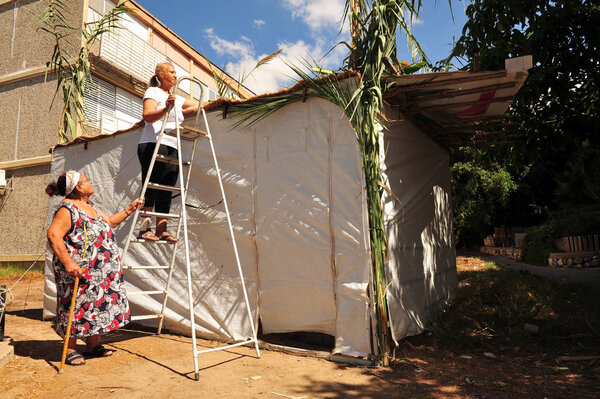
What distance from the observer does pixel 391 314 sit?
387 centimetres

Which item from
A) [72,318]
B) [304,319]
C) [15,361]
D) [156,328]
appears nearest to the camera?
[72,318]

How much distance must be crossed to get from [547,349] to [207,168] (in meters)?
4.05

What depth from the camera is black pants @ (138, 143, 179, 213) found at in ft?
12.5

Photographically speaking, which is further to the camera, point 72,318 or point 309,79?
point 309,79

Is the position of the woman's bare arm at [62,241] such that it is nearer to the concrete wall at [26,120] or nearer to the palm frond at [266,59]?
the palm frond at [266,59]

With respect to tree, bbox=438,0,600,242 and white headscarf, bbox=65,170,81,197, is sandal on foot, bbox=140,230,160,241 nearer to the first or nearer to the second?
white headscarf, bbox=65,170,81,197

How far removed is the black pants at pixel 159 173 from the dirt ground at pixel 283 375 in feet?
4.75

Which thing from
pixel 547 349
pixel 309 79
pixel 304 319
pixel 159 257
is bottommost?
pixel 547 349

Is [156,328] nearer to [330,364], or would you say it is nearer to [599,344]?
[330,364]

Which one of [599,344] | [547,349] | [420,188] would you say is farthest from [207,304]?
[599,344]

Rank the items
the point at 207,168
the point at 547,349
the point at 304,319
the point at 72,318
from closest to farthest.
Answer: the point at 72,318 → the point at 304,319 → the point at 547,349 → the point at 207,168

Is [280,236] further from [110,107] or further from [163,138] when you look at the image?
[110,107]

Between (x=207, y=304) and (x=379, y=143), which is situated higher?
(x=379, y=143)

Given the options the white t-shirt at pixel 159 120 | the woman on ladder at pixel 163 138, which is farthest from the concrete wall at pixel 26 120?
the white t-shirt at pixel 159 120
